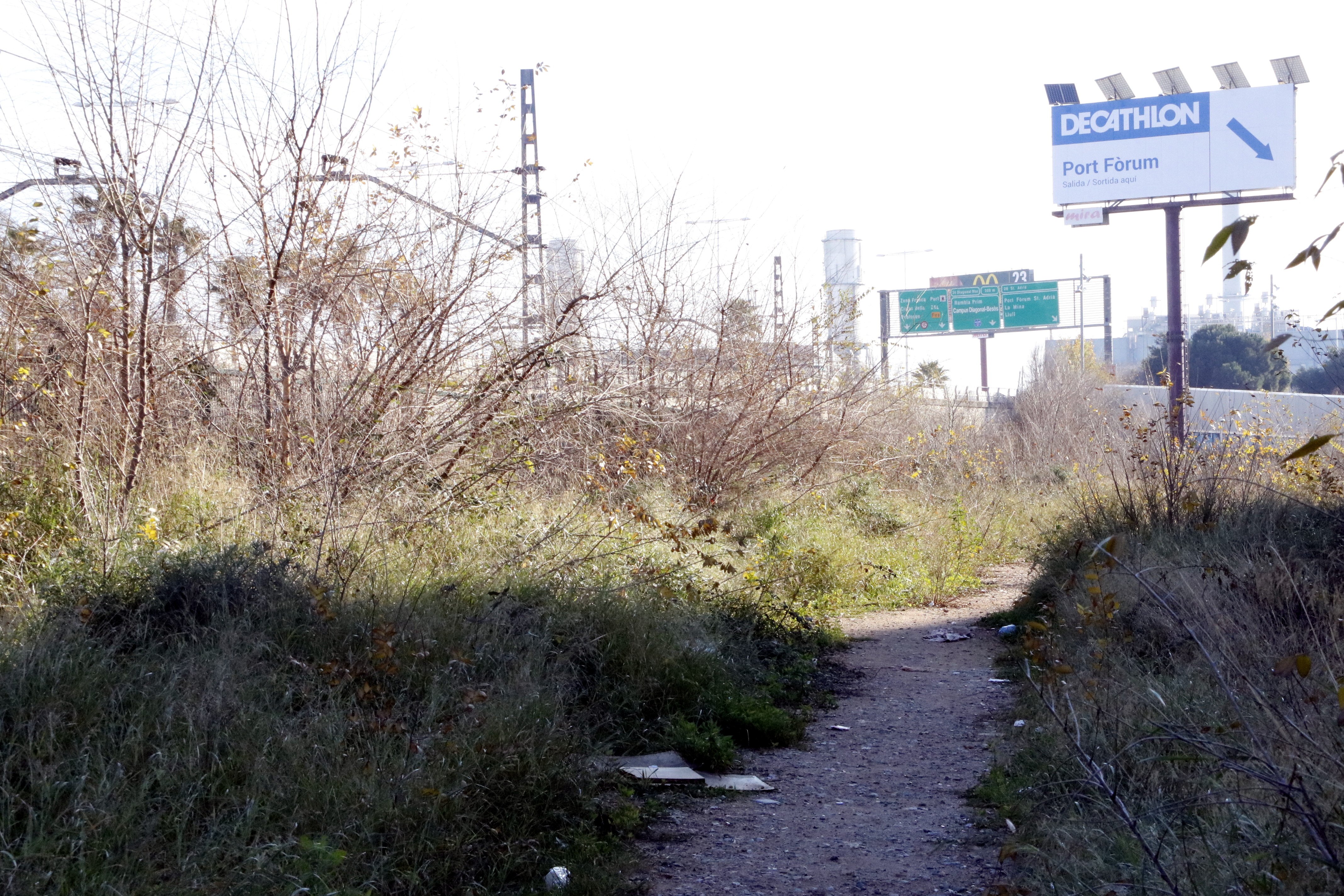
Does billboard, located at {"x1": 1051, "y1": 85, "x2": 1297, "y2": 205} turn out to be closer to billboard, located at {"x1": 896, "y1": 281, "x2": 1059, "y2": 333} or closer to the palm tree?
the palm tree

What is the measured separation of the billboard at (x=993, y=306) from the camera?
3656cm

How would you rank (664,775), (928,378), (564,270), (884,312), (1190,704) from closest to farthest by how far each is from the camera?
(1190,704), (664,775), (564,270), (928,378), (884,312)

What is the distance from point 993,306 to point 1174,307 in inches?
598

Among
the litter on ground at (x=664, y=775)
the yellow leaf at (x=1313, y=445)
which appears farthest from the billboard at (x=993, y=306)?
the yellow leaf at (x=1313, y=445)

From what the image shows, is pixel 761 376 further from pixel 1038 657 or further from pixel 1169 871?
pixel 1169 871

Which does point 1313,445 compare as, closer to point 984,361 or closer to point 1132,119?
point 1132,119

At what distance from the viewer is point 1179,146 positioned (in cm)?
2450

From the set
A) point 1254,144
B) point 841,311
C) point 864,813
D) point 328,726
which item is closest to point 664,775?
point 864,813

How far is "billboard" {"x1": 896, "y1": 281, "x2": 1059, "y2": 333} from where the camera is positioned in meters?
36.6

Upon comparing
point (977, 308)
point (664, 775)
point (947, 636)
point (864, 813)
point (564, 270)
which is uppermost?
point (977, 308)

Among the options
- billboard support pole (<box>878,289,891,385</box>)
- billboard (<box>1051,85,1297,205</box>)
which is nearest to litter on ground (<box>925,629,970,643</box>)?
billboard support pole (<box>878,289,891,385</box>)

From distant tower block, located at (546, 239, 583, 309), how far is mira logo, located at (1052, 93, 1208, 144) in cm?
1828

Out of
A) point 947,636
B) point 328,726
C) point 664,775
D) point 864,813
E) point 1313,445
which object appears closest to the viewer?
point 1313,445

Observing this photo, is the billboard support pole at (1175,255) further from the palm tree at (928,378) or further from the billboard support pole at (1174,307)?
the palm tree at (928,378)
